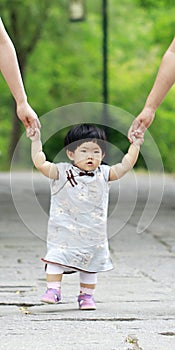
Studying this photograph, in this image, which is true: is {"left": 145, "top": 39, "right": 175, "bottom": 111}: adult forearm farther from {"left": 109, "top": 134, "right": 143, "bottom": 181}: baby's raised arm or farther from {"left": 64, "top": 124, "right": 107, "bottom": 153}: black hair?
{"left": 64, "top": 124, "right": 107, "bottom": 153}: black hair

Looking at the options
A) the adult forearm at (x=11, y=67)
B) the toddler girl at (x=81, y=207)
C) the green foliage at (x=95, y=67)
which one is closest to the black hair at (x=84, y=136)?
the toddler girl at (x=81, y=207)

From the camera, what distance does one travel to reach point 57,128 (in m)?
6.48

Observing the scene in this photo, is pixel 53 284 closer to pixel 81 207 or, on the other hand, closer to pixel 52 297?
pixel 52 297

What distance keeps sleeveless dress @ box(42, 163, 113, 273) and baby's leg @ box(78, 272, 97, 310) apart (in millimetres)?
122

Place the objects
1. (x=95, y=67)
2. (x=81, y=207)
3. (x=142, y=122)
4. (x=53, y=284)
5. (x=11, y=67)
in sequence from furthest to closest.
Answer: (x=95, y=67) < (x=53, y=284) < (x=81, y=207) < (x=142, y=122) < (x=11, y=67)

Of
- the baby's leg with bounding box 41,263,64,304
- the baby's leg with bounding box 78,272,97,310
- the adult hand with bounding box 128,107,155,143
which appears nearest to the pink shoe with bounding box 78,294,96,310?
the baby's leg with bounding box 78,272,97,310

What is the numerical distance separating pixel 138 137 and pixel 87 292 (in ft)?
3.07

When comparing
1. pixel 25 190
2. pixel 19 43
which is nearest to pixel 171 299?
pixel 25 190

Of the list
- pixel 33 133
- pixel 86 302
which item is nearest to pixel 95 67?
pixel 86 302

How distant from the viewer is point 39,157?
6.00 m

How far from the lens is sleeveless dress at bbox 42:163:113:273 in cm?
609

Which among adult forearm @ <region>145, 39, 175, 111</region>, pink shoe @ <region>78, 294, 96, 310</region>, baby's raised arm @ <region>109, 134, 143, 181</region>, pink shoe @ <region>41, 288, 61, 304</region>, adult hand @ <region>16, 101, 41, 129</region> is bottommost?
pink shoe @ <region>78, 294, 96, 310</region>

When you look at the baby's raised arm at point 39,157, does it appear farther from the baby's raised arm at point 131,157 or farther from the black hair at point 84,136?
the baby's raised arm at point 131,157

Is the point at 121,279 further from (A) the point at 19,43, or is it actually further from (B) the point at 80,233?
(A) the point at 19,43
